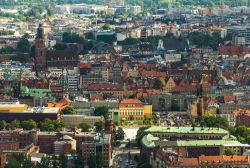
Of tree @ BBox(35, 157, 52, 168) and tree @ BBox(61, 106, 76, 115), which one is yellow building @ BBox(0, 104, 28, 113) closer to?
tree @ BBox(61, 106, 76, 115)

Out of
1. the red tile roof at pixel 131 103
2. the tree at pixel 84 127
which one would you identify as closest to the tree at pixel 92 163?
the tree at pixel 84 127

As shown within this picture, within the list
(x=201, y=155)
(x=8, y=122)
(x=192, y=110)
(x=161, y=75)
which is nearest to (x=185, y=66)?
(x=161, y=75)

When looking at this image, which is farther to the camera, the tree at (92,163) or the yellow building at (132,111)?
the yellow building at (132,111)

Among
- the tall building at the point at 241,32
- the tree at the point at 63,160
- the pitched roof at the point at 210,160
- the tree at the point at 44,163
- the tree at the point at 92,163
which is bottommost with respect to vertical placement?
the tall building at the point at 241,32

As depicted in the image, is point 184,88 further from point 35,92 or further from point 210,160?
point 210,160

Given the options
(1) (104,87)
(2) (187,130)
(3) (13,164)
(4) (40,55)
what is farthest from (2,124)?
(4) (40,55)

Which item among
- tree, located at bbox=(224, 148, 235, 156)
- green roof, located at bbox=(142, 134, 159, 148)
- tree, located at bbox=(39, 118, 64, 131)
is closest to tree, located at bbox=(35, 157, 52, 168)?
green roof, located at bbox=(142, 134, 159, 148)

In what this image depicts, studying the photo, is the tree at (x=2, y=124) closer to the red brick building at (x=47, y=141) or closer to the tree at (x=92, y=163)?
the red brick building at (x=47, y=141)
